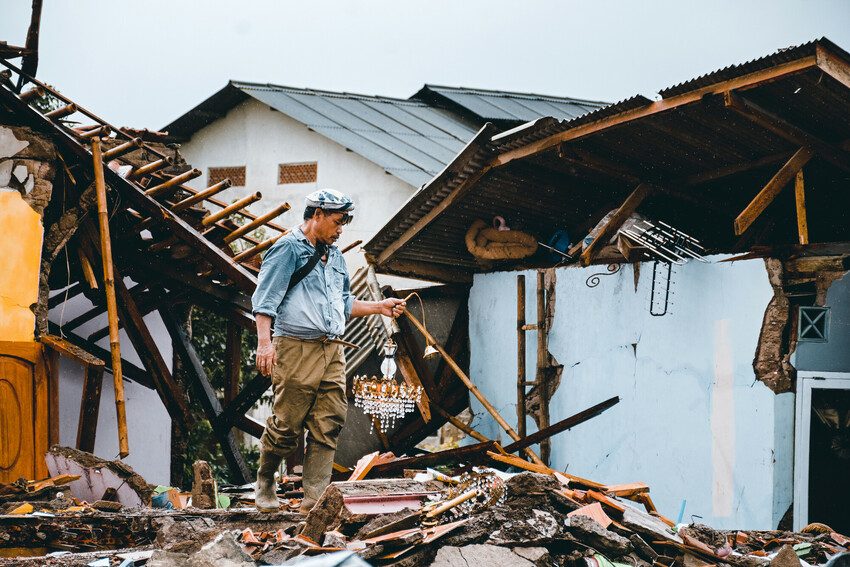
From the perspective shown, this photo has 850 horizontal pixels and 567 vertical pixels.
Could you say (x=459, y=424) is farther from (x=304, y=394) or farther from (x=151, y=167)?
(x=304, y=394)

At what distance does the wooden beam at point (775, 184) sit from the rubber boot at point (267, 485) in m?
4.34

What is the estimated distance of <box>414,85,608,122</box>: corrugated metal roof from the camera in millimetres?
23484

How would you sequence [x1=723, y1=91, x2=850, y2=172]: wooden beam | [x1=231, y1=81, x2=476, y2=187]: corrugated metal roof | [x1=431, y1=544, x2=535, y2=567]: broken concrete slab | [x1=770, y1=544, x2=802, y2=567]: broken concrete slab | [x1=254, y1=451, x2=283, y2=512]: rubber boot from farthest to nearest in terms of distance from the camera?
1. [x1=231, y1=81, x2=476, y2=187]: corrugated metal roof
2. [x1=723, y1=91, x2=850, y2=172]: wooden beam
3. [x1=254, y1=451, x2=283, y2=512]: rubber boot
4. [x1=770, y1=544, x2=802, y2=567]: broken concrete slab
5. [x1=431, y1=544, x2=535, y2=567]: broken concrete slab

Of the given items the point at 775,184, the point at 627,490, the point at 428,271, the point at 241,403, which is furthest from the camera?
the point at 428,271

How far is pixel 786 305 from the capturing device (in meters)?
8.48

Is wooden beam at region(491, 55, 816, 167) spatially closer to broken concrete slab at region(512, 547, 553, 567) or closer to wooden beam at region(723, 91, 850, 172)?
A: wooden beam at region(723, 91, 850, 172)

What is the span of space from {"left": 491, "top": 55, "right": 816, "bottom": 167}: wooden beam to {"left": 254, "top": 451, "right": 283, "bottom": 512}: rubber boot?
419 cm

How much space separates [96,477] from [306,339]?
2301mm

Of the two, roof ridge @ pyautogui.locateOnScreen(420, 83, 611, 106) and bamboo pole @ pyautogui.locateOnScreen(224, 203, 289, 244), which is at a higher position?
roof ridge @ pyautogui.locateOnScreen(420, 83, 611, 106)

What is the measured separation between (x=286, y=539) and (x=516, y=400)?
19.5ft

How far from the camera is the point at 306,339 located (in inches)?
265

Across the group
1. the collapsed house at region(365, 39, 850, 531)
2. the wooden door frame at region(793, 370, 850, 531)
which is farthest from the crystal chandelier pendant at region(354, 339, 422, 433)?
the wooden door frame at region(793, 370, 850, 531)

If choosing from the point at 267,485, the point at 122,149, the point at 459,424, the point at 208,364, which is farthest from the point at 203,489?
the point at 208,364

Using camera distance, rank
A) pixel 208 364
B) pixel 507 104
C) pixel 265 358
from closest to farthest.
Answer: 1. pixel 265 358
2. pixel 208 364
3. pixel 507 104
